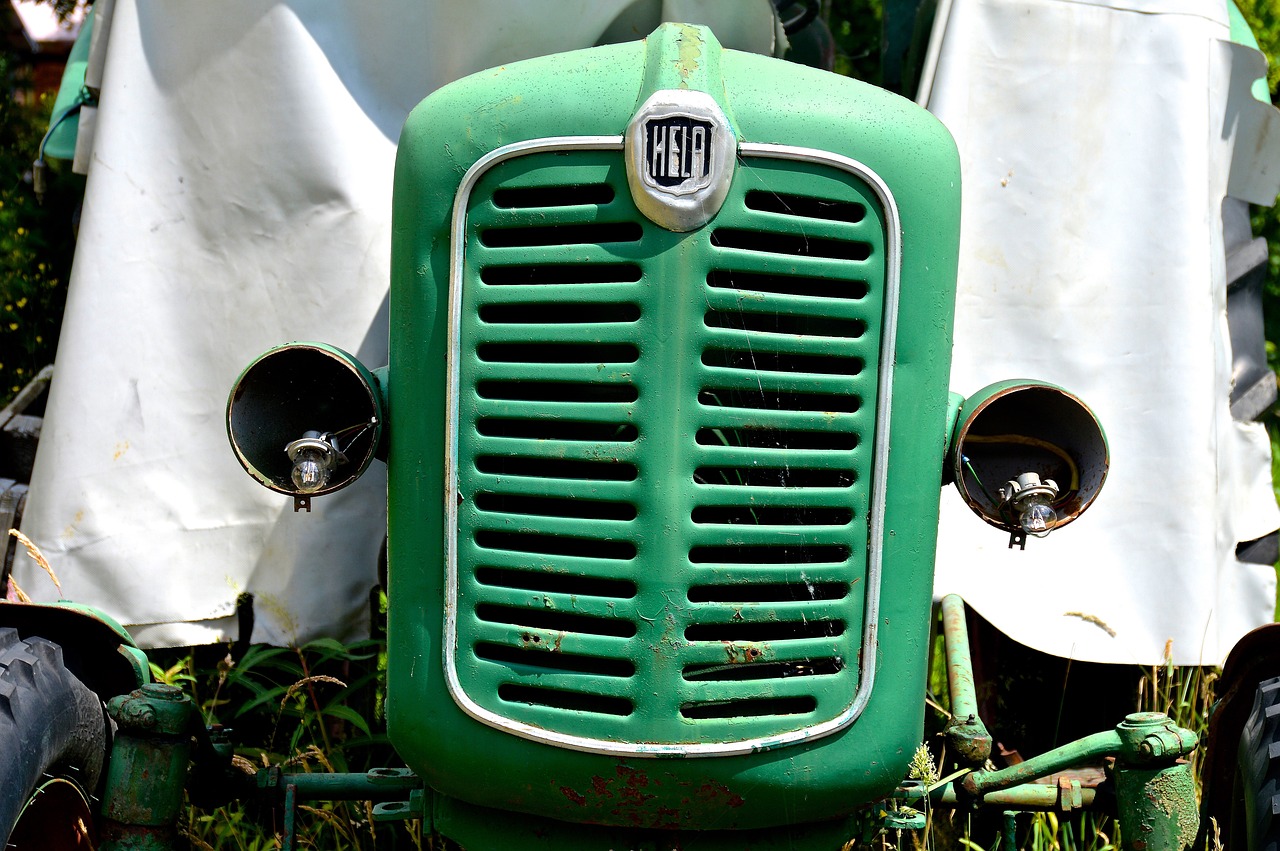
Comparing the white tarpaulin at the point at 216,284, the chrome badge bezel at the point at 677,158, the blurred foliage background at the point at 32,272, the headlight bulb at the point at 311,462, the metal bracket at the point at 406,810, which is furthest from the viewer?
the blurred foliage background at the point at 32,272

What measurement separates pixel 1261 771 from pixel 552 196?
137 centimetres

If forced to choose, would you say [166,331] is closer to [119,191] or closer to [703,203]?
[119,191]

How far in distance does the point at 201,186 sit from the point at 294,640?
1072 mm

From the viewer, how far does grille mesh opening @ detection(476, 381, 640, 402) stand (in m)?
1.91

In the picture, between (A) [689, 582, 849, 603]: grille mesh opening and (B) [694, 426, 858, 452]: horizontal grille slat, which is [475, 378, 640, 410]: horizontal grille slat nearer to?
(B) [694, 426, 858, 452]: horizontal grille slat

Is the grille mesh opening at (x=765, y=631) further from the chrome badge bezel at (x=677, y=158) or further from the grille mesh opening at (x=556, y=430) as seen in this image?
the chrome badge bezel at (x=677, y=158)

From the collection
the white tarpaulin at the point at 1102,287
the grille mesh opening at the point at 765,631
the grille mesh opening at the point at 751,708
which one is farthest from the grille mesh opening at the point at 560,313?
the white tarpaulin at the point at 1102,287

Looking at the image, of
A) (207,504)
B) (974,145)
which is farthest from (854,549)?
(207,504)

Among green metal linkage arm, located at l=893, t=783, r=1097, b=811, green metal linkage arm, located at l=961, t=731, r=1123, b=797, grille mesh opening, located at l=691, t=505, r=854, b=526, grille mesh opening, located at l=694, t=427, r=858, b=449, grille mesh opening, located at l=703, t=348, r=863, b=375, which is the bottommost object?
green metal linkage arm, located at l=893, t=783, r=1097, b=811

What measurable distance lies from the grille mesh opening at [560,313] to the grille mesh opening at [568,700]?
53cm

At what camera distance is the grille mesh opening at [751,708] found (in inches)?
73.1

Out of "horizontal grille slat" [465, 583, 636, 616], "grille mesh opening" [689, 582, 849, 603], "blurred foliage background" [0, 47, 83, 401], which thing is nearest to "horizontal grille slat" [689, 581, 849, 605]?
"grille mesh opening" [689, 582, 849, 603]

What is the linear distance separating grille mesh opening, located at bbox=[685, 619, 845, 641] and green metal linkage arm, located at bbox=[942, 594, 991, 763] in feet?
1.62

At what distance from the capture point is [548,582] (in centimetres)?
190
